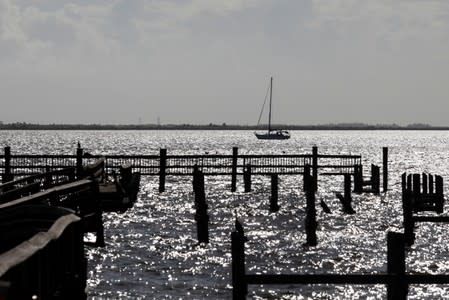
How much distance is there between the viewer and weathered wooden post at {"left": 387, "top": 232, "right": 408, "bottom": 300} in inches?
432

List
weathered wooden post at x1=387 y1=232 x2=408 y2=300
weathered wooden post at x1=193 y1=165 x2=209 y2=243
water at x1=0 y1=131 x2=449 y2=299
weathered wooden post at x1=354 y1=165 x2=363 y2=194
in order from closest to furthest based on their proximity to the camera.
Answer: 1. weathered wooden post at x1=387 y1=232 x2=408 y2=300
2. water at x1=0 y1=131 x2=449 y2=299
3. weathered wooden post at x1=193 y1=165 x2=209 y2=243
4. weathered wooden post at x1=354 y1=165 x2=363 y2=194

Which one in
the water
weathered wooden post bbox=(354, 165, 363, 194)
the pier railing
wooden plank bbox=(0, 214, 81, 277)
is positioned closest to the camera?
wooden plank bbox=(0, 214, 81, 277)

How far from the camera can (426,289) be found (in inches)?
789

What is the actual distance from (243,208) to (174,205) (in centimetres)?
448

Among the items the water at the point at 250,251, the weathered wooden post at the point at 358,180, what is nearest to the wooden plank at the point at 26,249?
the water at the point at 250,251

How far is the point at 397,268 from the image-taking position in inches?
441

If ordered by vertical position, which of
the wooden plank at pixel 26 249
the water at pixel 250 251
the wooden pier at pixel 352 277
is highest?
the wooden plank at pixel 26 249

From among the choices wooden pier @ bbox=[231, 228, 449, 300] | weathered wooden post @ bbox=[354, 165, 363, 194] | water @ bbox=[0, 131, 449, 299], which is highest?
wooden pier @ bbox=[231, 228, 449, 300]

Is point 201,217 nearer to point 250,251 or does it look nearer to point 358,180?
point 250,251

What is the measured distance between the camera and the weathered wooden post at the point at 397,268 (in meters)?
11.0

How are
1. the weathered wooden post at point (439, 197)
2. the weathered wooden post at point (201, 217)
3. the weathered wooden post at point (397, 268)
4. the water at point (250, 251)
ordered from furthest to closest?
the weathered wooden post at point (439, 197)
the weathered wooden post at point (201, 217)
the water at point (250, 251)
the weathered wooden post at point (397, 268)

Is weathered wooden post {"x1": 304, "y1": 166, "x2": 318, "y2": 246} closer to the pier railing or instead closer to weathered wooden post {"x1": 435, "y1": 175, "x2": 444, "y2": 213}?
weathered wooden post {"x1": 435, "y1": 175, "x2": 444, "y2": 213}

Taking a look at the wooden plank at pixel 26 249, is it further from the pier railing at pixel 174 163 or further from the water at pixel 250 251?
the pier railing at pixel 174 163

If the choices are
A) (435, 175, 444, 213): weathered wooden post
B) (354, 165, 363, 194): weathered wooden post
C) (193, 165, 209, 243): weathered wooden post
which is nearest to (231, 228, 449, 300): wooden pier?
(193, 165, 209, 243): weathered wooden post
